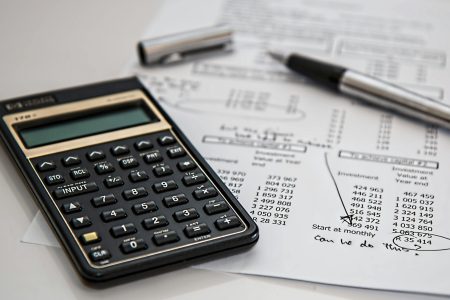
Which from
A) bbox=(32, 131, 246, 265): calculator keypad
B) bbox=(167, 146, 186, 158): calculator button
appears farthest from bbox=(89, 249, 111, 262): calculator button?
bbox=(167, 146, 186, 158): calculator button

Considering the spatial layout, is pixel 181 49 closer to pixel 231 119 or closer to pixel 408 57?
pixel 231 119

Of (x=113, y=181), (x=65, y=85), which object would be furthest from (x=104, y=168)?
(x=65, y=85)

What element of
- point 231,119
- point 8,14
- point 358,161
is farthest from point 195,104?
point 8,14

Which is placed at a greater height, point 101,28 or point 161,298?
point 101,28

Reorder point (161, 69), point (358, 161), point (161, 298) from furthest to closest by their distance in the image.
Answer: point (161, 69)
point (358, 161)
point (161, 298)

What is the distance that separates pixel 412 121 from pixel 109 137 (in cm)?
25

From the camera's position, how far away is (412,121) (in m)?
0.55

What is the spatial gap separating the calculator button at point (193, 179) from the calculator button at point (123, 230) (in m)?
0.05

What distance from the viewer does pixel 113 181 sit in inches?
17.6

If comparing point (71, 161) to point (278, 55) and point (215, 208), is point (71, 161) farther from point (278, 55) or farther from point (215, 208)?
point (278, 55)

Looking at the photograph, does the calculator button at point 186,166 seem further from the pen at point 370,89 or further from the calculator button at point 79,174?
the pen at point 370,89

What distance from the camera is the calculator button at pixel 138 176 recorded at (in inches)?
17.8

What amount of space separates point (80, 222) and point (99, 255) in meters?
0.03

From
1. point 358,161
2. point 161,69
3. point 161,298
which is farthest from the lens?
point 161,69
